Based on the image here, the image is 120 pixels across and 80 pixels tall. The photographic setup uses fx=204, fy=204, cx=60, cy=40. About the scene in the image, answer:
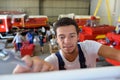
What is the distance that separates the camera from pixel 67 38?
3.79 feet

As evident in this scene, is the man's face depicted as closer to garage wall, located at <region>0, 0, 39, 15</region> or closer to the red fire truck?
the red fire truck

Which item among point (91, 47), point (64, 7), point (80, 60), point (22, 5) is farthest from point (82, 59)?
point (64, 7)

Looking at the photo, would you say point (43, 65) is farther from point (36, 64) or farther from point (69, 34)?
point (69, 34)

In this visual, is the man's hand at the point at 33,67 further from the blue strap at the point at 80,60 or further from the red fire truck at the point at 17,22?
the red fire truck at the point at 17,22

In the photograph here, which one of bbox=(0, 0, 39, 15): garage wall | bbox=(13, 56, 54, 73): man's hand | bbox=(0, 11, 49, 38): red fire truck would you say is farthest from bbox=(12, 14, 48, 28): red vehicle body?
bbox=(13, 56, 54, 73): man's hand

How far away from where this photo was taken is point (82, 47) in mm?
1394

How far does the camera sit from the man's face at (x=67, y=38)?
115 cm

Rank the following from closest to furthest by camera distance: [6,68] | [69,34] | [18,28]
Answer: [69,34] → [6,68] → [18,28]

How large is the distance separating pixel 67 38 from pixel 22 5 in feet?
36.4

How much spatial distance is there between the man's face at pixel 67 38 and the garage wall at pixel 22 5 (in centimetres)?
1092

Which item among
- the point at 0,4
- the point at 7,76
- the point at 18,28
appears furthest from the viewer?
the point at 0,4

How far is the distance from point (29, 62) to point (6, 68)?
12.3 feet

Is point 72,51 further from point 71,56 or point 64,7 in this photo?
point 64,7

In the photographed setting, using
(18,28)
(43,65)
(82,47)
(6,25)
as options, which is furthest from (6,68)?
(18,28)
